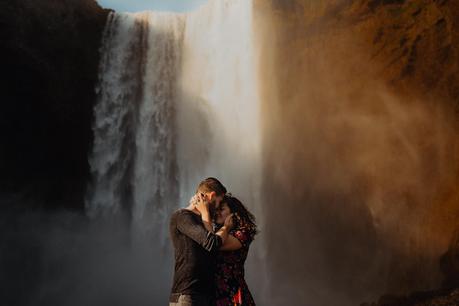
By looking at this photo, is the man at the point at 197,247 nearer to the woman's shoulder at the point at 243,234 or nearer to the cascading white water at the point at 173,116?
the woman's shoulder at the point at 243,234

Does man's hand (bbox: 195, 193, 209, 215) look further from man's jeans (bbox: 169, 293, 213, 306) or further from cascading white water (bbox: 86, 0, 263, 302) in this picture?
cascading white water (bbox: 86, 0, 263, 302)

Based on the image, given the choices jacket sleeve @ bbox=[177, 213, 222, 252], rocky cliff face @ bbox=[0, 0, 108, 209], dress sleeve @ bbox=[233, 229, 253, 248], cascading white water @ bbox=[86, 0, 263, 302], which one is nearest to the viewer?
jacket sleeve @ bbox=[177, 213, 222, 252]

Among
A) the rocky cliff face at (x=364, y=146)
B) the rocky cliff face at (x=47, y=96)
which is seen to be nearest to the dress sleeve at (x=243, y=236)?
the rocky cliff face at (x=364, y=146)

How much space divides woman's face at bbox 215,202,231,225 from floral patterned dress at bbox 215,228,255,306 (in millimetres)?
108

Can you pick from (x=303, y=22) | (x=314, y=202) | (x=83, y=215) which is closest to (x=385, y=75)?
(x=303, y=22)

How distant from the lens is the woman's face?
2.55 m

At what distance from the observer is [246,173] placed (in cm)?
1294

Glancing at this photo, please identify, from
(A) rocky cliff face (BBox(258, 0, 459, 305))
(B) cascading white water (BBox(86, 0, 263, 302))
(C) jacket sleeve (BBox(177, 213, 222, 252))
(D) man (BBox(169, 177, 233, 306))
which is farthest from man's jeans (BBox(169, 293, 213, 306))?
(B) cascading white water (BBox(86, 0, 263, 302))

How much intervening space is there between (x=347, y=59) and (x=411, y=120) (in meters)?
2.18

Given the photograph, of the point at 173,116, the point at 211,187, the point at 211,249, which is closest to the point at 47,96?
the point at 173,116

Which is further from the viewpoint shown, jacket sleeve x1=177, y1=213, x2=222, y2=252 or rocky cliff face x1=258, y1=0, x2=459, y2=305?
rocky cliff face x1=258, y1=0, x2=459, y2=305

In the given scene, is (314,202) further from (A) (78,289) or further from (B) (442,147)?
(A) (78,289)

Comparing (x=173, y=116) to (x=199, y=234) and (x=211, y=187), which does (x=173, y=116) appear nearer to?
(x=211, y=187)

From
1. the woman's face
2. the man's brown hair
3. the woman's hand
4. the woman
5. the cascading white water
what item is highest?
the cascading white water
